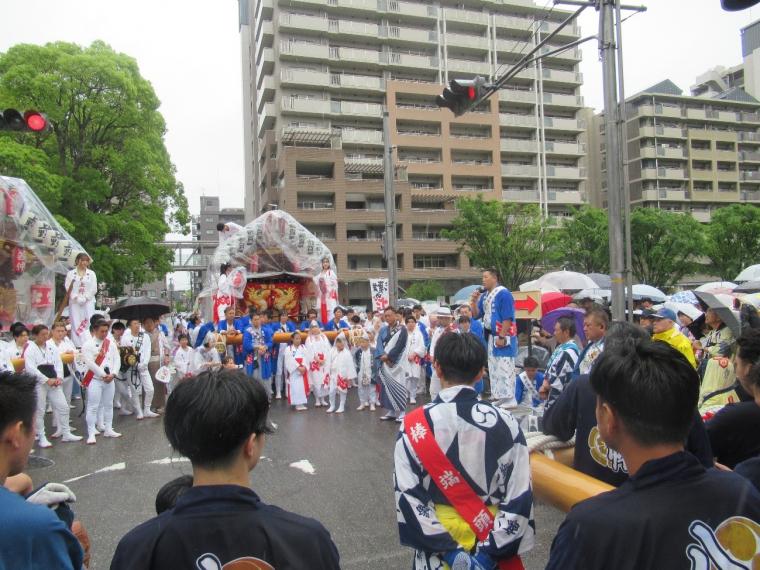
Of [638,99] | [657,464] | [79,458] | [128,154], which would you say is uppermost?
[638,99]

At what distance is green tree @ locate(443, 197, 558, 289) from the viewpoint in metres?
29.1

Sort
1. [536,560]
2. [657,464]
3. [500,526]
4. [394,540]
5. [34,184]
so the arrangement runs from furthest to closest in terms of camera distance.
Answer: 1. [34,184]
2. [394,540]
3. [536,560]
4. [500,526]
5. [657,464]

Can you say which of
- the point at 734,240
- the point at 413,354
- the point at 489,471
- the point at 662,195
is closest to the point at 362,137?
the point at 734,240

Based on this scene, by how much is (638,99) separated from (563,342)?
54637mm

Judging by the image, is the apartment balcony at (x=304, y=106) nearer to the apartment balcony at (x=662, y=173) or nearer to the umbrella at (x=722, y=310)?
the apartment balcony at (x=662, y=173)

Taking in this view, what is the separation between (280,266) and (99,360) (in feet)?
22.5

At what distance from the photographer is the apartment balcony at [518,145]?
4788 cm

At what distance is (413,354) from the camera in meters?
11.0

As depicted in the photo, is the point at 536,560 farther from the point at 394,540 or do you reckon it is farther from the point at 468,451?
the point at 468,451

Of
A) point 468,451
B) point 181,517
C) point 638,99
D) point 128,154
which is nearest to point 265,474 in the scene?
point 468,451

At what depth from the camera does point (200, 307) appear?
15477 millimetres

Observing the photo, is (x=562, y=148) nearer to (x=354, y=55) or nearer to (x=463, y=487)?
(x=354, y=55)

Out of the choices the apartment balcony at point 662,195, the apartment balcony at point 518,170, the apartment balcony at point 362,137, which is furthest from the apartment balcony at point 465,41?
the apartment balcony at point 662,195

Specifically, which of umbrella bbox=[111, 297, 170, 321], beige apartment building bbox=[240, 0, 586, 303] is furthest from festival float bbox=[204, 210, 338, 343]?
beige apartment building bbox=[240, 0, 586, 303]
